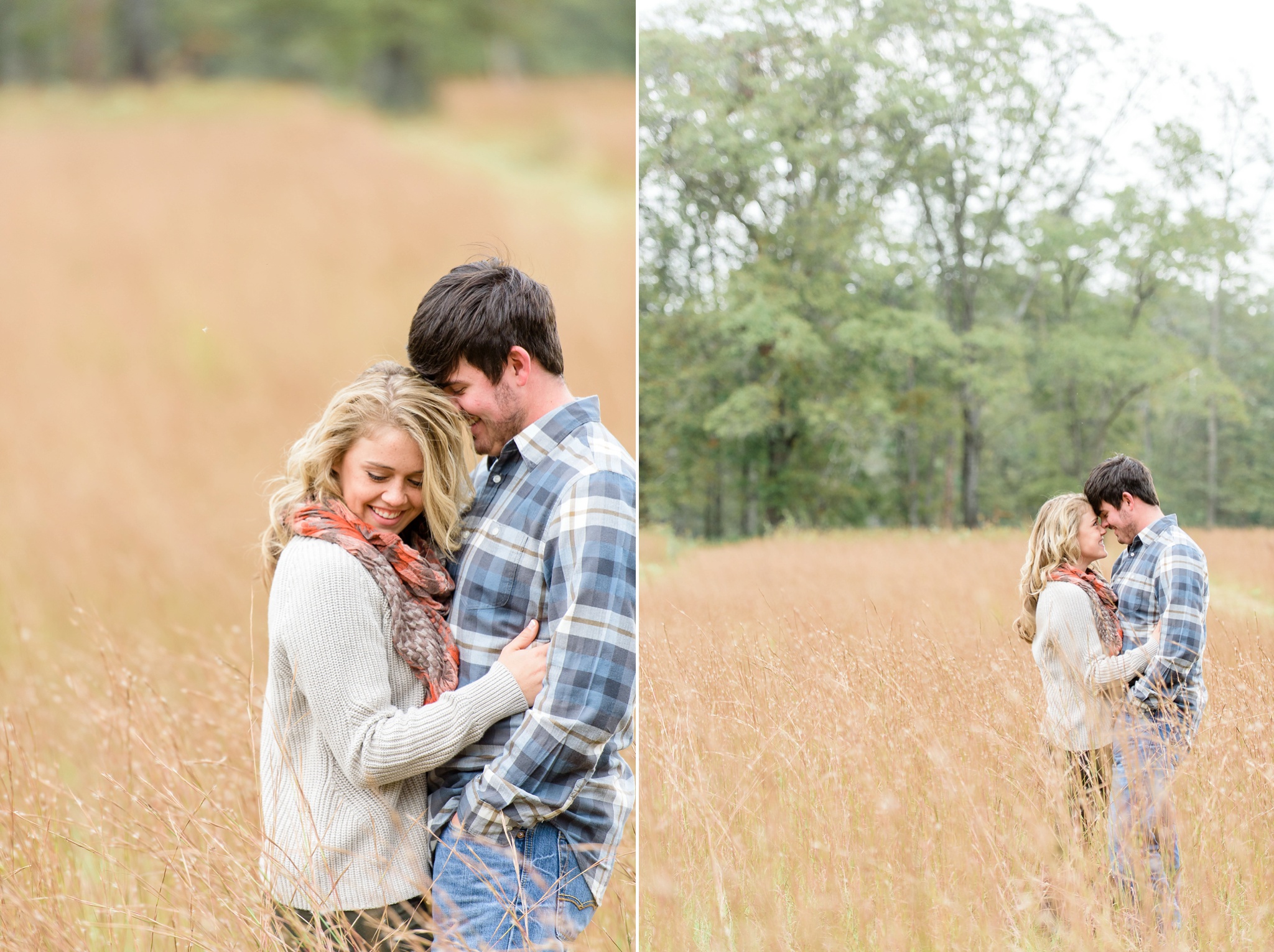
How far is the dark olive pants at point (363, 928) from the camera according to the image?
1.64 meters

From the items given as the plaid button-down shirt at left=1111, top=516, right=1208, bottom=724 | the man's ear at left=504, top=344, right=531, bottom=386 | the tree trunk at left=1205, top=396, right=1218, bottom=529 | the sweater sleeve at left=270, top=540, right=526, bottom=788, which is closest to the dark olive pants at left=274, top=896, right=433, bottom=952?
the sweater sleeve at left=270, top=540, right=526, bottom=788

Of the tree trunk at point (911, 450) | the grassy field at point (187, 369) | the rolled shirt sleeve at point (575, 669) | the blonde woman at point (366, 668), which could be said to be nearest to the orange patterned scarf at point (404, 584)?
the blonde woman at point (366, 668)

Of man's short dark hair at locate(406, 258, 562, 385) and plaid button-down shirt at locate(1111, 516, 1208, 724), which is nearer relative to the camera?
man's short dark hair at locate(406, 258, 562, 385)

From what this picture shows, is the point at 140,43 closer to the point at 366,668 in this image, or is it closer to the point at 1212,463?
the point at 366,668

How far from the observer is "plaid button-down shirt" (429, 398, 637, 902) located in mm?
1524

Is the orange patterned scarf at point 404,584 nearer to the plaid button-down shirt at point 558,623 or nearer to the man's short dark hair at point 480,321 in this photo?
the plaid button-down shirt at point 558,623

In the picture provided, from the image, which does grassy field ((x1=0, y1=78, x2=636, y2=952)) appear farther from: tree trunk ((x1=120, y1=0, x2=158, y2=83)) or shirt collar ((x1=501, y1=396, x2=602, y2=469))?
shirt collar ((x1=501, y1=396, x2=602, y2=469))

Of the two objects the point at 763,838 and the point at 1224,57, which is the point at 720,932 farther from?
the point at 1224,57

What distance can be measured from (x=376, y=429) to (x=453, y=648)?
14.7 inches

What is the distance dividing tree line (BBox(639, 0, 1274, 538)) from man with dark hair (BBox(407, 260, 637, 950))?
794mm

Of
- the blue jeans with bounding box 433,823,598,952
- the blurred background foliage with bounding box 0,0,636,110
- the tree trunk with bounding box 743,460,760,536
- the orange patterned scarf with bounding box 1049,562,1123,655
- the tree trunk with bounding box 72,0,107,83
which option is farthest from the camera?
the tree trunk with bounding box 72,0,107,83

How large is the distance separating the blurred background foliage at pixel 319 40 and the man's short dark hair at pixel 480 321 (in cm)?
690

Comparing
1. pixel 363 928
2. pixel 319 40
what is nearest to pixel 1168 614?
pixel 363 928

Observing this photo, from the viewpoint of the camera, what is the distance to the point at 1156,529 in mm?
1959
